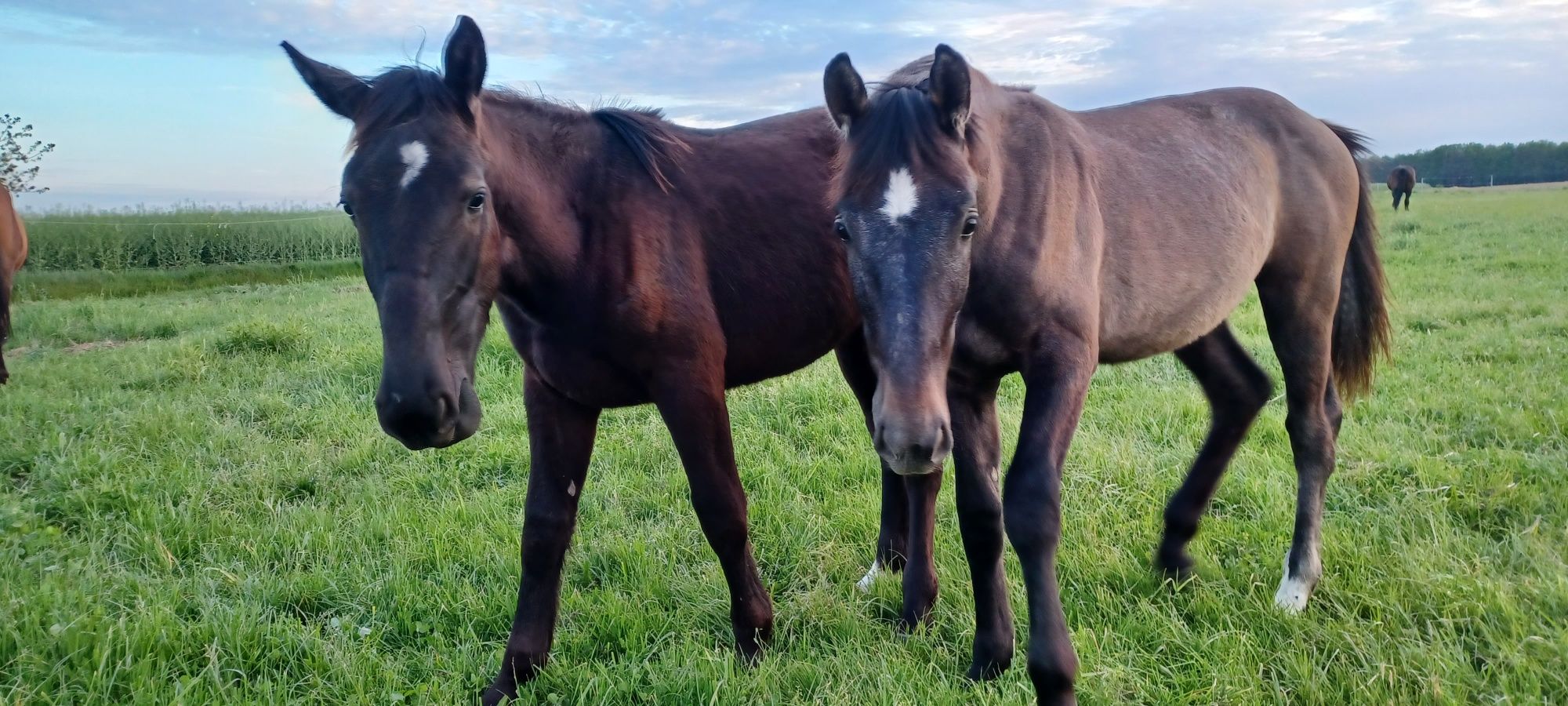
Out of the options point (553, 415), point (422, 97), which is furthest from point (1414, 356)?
point (422, 97)

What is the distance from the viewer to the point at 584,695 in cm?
259

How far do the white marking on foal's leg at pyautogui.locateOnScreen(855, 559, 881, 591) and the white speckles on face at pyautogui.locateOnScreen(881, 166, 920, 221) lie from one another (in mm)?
1702

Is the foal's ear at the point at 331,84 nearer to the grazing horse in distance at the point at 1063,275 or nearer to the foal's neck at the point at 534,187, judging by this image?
the foal's neck at the point at 534,187

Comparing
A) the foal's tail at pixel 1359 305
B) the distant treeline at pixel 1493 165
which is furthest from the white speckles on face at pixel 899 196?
the distant treeline at pixel 1493 165

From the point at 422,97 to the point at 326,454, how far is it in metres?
3.42

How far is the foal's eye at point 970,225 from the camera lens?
7.23ft

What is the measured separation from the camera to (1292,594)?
2992 millimetres

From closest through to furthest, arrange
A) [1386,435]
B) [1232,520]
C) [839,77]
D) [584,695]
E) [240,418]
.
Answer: [839,77] < [584,695] < [1232,520] < [1386,435] < [240,418]

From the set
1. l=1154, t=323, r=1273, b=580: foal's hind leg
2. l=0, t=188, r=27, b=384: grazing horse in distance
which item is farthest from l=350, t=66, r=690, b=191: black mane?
l=0, t=188, r=27, b=384: grazing horse in distance

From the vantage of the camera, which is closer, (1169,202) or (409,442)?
(409,442)

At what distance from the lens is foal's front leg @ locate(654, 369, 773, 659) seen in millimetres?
2695

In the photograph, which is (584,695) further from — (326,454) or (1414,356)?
(1414,356)

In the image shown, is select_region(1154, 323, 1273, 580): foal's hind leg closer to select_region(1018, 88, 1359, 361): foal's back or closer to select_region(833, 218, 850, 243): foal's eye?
select_region(1018, 88, 1359, 361): foal's back

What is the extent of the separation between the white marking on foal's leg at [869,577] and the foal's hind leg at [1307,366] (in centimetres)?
154
